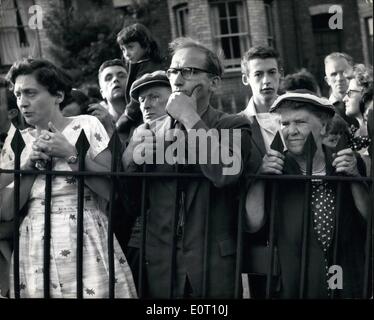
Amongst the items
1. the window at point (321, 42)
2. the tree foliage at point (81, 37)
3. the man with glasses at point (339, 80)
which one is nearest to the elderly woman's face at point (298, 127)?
the man with glasses at point (339, 80)

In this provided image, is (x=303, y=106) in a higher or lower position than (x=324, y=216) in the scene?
higher

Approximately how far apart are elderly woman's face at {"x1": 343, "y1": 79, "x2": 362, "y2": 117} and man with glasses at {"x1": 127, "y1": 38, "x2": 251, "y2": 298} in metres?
1.50

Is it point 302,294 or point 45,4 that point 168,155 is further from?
point 45,4

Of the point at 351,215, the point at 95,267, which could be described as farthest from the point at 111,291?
the point at 351,215

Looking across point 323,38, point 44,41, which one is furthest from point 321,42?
point 44,41

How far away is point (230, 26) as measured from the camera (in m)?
13.9

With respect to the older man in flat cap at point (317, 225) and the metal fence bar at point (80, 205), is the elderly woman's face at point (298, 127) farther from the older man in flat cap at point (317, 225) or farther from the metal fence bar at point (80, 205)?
the metal fence bar at point (80, 205)

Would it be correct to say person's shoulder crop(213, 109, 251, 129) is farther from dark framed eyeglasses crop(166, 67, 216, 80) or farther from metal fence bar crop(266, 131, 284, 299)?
dark framed eyeglasses crop(166, 67, 216, 80)

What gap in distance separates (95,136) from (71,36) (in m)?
8.42

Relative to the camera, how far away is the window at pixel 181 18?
14.3 metres

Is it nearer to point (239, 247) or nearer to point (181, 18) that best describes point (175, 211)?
point (239, 247)

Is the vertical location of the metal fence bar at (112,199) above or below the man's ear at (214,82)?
below

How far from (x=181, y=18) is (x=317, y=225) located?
12.0m

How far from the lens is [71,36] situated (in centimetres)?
1111
